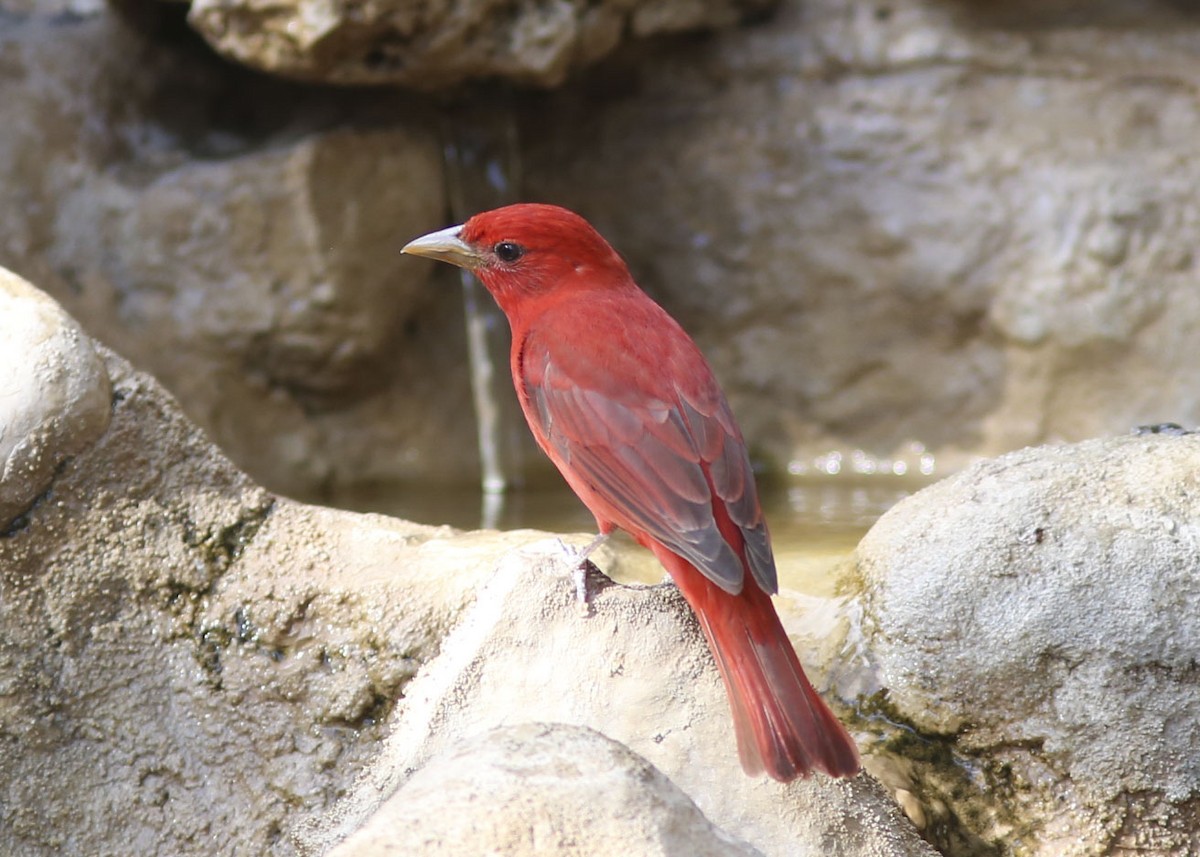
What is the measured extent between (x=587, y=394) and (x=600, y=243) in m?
0.50

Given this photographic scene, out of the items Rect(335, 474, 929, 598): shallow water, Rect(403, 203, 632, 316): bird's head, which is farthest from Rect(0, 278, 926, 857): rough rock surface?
Rect(335, 474, 929, 598): shallow water

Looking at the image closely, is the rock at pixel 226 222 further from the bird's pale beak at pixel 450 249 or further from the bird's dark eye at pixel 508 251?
the bird's dark eye at pixel 508 251

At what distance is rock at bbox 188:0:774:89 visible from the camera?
4602mm

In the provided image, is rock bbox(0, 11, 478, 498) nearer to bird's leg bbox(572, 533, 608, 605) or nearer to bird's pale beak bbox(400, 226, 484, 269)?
bird's pale beak bbox(400, 226, 484, 269)

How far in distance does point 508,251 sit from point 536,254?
0.07 m

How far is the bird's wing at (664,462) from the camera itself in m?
2.51

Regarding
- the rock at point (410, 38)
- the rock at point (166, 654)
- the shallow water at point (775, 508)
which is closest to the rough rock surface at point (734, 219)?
the shallow water at point (775, 508)

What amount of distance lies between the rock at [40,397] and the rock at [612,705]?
877 mm

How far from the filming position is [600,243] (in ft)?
10.4

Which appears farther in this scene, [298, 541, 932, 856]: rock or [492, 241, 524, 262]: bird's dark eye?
[492, 241, 524, 262]: bird's dark eye

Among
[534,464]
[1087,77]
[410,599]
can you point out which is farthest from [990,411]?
[410,599]

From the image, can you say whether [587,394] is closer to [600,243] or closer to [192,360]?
[600,243]

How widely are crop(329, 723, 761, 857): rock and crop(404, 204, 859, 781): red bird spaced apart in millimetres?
298

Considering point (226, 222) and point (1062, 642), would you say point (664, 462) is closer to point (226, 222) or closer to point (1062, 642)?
point (1062, 642)
